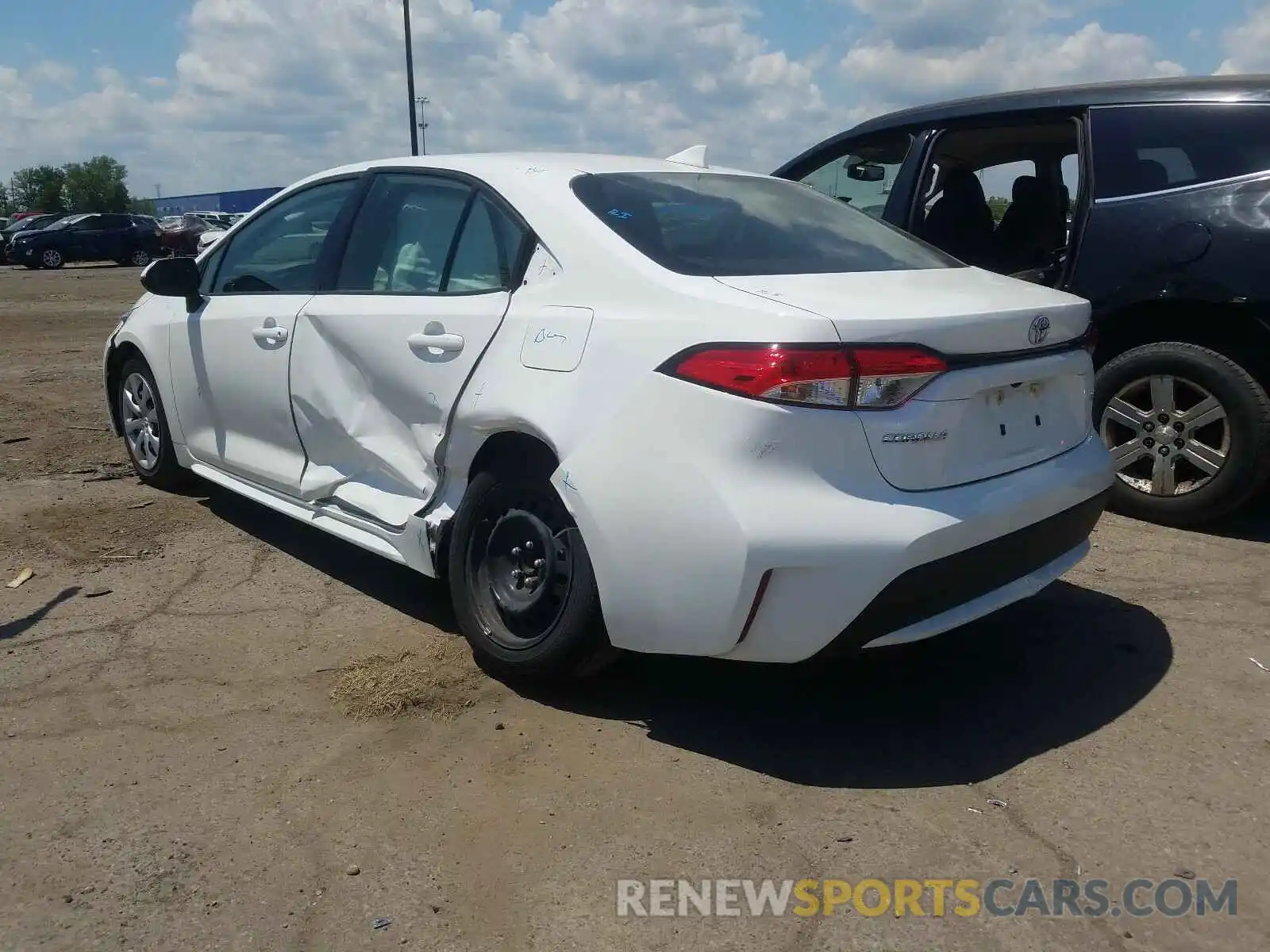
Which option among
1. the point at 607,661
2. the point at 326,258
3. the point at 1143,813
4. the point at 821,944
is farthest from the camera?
the point at 326,258

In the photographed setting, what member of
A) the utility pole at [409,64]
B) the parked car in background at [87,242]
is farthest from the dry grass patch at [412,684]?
the parked car in background at [87,242]

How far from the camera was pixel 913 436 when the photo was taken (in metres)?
2.84

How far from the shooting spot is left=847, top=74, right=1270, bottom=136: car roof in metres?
4.68

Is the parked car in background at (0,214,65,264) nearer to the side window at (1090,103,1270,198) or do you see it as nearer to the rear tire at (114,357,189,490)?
the rear tire at (114,357,189,490)

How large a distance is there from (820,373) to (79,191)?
307ft

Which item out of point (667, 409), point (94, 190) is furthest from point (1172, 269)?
point (94, 190)

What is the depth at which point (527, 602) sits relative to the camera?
3.38m

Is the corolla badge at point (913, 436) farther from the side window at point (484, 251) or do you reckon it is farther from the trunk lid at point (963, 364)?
the side window at point (484, 251)

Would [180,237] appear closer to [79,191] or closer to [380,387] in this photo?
[380,387]

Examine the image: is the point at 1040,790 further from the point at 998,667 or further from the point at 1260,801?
the point at 998,667

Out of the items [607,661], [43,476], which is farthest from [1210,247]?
[43,476]

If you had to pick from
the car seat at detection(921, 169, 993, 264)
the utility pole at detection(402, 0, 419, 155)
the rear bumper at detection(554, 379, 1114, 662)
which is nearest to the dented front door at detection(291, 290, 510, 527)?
the rear bumper at detection(554, 379, 1114, 662)

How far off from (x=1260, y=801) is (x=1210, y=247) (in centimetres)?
258

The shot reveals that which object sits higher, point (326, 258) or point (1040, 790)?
point (326, 258)
